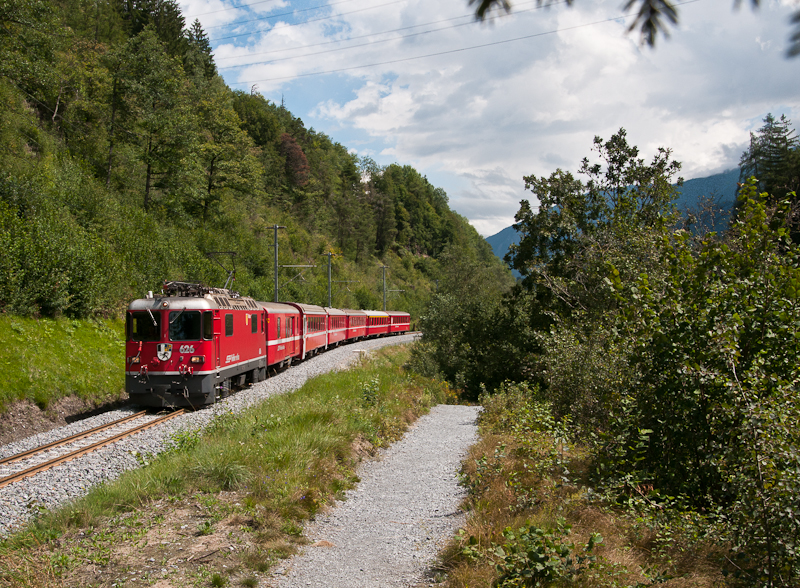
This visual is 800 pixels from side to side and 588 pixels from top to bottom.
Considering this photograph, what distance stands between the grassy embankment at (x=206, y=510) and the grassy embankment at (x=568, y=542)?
206 cm

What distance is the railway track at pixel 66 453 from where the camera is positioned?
28.2 feet

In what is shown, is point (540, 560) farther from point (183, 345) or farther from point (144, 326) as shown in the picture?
point (144, 326)

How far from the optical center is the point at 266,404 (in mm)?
12914

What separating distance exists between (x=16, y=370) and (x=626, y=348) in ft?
49.2

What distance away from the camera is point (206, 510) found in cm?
660

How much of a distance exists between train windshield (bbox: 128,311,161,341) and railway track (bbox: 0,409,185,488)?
223cm

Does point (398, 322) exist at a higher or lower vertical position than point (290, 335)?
lower

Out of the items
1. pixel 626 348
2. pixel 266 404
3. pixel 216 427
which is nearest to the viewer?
pixel 626 348

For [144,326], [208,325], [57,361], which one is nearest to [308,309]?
[57,361]

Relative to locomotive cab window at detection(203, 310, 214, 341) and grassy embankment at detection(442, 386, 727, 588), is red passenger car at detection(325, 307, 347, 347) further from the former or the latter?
grassy embankment at detection(442, 386, 727, 588)

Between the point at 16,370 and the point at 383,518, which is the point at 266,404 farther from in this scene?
the point at 16,370

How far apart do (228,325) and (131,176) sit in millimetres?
27564

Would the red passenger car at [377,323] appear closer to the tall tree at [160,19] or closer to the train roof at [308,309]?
the train roof at [308,309]

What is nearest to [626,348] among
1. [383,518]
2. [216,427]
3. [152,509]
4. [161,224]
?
[383,518]
